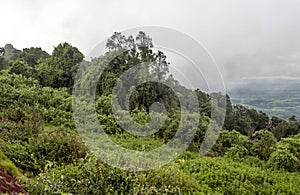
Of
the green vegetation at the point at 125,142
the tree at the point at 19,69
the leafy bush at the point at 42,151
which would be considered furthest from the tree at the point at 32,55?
the leafy bush at the point at 42,151

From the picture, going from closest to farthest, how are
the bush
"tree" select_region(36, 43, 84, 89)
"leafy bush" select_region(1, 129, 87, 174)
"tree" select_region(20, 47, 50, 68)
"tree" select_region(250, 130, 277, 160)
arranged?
"leafy bush" select_region(1, 129, 87, 174) < the bush < "tree" select_region(250, 130, 277, 160) < "tree" select_region(36, 43, 84, 89) < "tree" select_region(20, 47, 50, 68)

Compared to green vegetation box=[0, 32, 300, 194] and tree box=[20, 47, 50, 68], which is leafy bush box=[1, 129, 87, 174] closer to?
green vegetation box=[0, 32, 300, 194]

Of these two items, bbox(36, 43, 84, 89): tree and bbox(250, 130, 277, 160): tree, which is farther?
bbox(36, 43, 84, 89): tree

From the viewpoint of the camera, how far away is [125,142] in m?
10.1

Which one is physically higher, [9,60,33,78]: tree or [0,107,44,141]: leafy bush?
[9,60,33,78]: tree

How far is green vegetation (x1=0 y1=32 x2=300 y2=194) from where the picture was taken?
5.04m

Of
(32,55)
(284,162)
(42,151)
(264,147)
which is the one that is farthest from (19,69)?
(284,162)

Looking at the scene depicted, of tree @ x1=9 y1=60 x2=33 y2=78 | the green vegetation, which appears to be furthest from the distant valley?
tree @ x1=9 y1=60 x2=33 y2=78

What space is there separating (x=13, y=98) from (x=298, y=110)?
87.8ft

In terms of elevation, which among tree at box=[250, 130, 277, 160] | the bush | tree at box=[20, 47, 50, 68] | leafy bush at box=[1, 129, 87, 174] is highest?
tree at box=[20, 47, 50, 68]

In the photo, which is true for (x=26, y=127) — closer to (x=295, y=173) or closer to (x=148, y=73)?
(x=148, y=73)

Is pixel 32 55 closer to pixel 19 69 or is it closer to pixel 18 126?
pixel 19 69

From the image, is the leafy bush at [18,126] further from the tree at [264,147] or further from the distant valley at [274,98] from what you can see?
the distant valley at [274,98]

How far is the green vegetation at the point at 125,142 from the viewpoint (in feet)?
16.5
